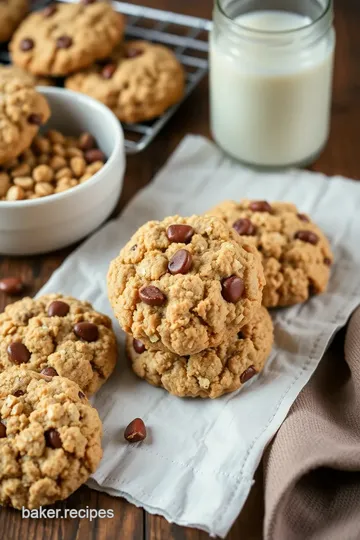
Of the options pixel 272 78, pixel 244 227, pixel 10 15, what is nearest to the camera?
pixel 244 227

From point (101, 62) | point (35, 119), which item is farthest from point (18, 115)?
point (101, 62)

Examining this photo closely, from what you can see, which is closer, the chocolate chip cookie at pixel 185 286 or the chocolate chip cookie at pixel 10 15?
the chocolate chip cookie at pixel 185 286

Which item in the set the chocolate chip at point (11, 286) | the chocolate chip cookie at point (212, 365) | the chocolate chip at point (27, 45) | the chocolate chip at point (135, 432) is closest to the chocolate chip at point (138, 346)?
the chocolate chip cookie at point (212, 365)

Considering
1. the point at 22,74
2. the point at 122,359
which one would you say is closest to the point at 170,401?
the point at 122,359

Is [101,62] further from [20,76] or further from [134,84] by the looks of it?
[20,76]

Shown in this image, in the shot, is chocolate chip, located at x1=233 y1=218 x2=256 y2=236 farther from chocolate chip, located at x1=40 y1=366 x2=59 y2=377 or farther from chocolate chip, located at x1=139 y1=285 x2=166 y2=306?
chocolate chip, located at x1=40 y1=366 x2=59 y2=377

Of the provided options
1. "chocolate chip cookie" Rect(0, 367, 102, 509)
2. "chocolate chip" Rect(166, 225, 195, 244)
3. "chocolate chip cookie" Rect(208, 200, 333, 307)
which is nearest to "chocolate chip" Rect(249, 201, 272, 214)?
"chocolate chip cookie" Rect(208, 200, 333, 307)

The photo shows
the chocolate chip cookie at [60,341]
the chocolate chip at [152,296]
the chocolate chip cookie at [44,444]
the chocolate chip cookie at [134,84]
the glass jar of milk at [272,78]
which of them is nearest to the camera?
the chocolate chip cookie at [44,444]

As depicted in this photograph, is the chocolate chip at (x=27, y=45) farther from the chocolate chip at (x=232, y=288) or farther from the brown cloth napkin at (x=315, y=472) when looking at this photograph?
the brown cloth napkin at (x=315, y=472)
